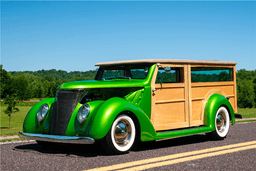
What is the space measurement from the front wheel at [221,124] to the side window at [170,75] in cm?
145

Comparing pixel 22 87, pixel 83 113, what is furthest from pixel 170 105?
pixel 22 87

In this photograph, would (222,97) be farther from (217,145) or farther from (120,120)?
(120,120)

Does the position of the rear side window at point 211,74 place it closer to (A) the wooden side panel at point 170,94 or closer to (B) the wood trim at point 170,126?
(A) the wooden side panel at point 170,94

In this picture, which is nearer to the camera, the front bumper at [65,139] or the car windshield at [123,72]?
the front bumper at [65,139]

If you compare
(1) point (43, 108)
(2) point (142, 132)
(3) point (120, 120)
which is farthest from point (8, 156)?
(2) point (142, 132)

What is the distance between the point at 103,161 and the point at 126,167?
54 cm

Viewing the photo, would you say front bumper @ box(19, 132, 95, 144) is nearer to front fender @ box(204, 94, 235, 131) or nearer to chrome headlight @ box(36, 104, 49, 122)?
chrome headlight @ box(36, 104, 49, 122)

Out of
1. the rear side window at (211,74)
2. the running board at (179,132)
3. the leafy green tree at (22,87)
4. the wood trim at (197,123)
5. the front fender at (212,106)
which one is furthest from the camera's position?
the leafy green tree at (22,87)

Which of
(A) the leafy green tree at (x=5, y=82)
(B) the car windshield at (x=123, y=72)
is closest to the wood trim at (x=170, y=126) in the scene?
(B) the car windshield at (x=123, y=72)

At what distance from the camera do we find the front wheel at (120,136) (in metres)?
5.30

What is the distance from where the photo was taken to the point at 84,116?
17.7ft

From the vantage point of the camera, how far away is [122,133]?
5.57m

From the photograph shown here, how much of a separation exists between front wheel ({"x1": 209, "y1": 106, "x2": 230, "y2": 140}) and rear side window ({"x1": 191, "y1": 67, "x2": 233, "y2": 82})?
2.78 ft

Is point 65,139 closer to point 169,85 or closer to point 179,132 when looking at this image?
point 179,132
